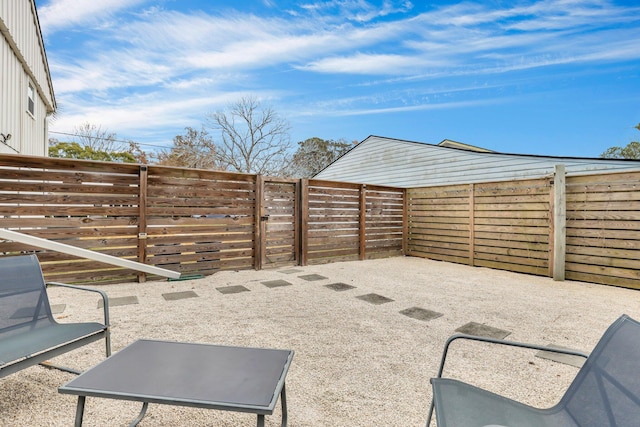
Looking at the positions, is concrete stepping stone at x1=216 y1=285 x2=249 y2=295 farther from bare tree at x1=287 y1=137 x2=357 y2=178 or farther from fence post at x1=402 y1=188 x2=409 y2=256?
bare tree at x1=287 y1=137 x2=357 y2=178

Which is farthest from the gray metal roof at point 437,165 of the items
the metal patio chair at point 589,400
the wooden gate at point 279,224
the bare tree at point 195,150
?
the bare tree at point 195,150

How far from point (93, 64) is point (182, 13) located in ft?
18.4

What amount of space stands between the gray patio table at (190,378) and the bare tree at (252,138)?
1666 cm

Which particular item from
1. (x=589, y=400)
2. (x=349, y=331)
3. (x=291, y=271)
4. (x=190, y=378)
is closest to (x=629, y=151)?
(x=291, y=271)

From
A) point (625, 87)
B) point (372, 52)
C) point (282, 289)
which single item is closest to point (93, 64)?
point (372, 52)

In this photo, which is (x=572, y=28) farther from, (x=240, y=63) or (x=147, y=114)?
(x=147, y=114)

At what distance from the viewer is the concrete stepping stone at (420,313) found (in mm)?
3588

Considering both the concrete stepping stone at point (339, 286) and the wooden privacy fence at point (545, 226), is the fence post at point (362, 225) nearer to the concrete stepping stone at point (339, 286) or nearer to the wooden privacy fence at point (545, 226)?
the wooden privacy fence at point (545, 226)

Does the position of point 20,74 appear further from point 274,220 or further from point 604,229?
point 604,229

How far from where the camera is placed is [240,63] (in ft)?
41.7

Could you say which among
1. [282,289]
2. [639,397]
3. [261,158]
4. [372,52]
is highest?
[372,52]

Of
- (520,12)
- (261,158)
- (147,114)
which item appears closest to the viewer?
(520,12)

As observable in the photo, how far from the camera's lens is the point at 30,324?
2145mm

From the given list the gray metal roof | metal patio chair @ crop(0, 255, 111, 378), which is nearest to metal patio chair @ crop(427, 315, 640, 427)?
metal patio chair @ crop(0, 255, 111, 378)
